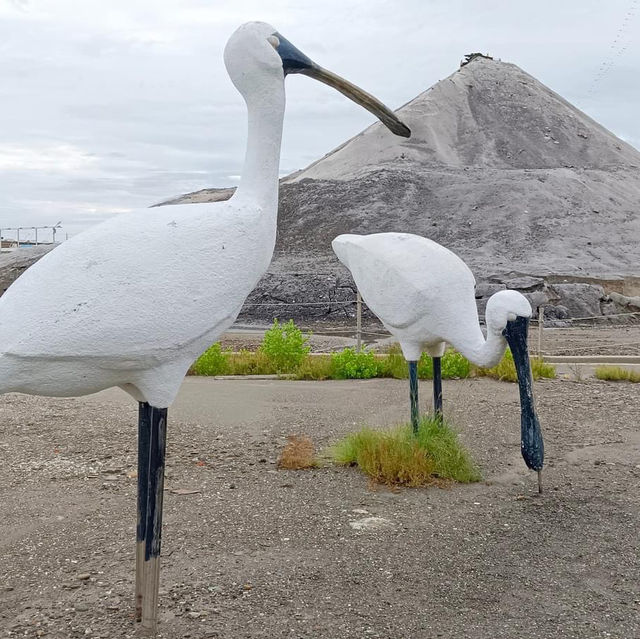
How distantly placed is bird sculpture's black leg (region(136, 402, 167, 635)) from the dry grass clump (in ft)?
8.49

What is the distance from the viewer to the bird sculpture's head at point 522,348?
178 inches

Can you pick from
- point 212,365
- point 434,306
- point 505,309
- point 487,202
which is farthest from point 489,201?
point 505,309

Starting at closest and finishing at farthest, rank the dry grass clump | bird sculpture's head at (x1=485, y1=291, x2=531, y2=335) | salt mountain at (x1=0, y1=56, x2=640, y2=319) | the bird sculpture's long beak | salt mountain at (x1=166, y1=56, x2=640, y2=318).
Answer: the bird sculpture's long beak
bird sculpture's head at (x1=485, y1=291, x2=531, y2=335)
the dry grass clump
salt mountain at (x1=0, y1=56, x2=640, y2=319)
salt mountain at (x1=166, y1=56, x2=640, y2=318)

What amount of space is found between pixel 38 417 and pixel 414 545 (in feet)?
15.4

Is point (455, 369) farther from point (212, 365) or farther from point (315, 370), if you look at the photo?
point (212, 365)

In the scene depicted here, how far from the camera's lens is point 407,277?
5.51 m

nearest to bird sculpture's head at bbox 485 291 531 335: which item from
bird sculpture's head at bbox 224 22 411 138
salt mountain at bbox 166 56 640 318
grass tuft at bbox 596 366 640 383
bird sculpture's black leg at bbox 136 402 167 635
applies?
bird sculpture's head at bbox 224 22 411 138

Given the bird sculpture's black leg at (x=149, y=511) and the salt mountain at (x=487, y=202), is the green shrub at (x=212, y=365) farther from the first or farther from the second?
the salt mountain at (x=487, y=202)

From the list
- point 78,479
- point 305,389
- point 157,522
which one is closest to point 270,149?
point 157,522

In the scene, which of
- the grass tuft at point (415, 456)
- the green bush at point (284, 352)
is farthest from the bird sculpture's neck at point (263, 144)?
the green bush at point (284, 352)

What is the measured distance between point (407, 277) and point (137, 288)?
3045mm

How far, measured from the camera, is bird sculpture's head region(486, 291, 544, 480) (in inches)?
178

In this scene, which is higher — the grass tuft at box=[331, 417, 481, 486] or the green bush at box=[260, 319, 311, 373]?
the green bush at box=[260, 319, 311, 373]

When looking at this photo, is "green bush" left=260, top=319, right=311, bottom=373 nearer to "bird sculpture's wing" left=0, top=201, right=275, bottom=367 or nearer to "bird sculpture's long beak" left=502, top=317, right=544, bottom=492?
"bird sculpture's long beak" left=502, top=317, right=544, bottom=492
